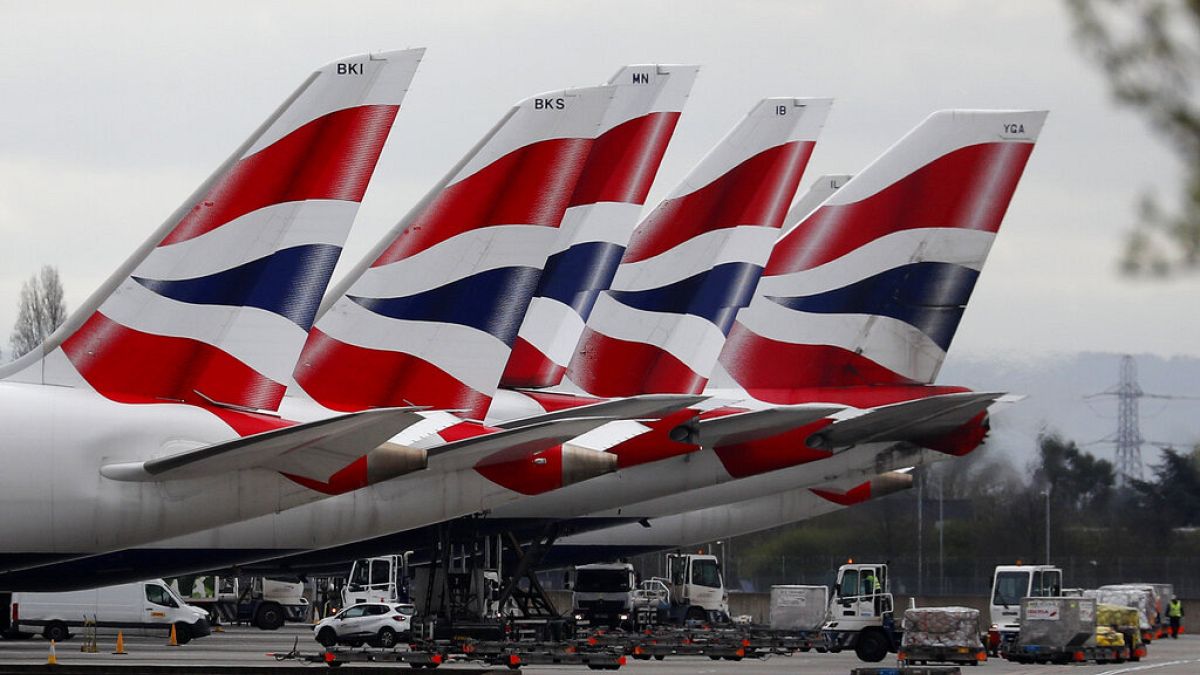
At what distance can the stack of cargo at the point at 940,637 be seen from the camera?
124 feet

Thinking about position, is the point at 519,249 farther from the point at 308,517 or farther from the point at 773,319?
the point at 773,319

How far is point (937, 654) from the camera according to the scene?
37750 millimetres

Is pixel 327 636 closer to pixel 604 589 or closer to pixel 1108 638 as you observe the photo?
pixel 604 589

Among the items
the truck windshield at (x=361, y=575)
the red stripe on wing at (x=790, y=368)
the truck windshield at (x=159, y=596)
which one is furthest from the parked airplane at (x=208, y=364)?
the truck windshield at (x=361, y=575)

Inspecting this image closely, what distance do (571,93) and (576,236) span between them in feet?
18.9

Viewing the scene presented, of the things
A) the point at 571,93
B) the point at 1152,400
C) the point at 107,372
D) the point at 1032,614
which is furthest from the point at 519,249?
the point at 1152,400

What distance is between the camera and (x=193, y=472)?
2075 centimetres

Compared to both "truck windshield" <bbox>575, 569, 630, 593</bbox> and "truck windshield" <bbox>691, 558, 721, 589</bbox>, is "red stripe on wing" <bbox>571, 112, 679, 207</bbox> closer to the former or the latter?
"truck windshield" <bbox>575, 569, 630, 593</bbox>

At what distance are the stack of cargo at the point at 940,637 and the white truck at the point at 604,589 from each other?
1339 centimetres

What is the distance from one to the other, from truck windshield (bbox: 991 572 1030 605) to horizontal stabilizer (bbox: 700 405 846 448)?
1686cm

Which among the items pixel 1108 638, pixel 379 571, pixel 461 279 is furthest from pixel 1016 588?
pixel 461 279

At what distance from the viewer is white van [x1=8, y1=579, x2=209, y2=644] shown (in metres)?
47.6

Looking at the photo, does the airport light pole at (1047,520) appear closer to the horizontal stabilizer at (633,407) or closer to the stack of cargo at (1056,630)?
the stack of cargo at (1056,630)

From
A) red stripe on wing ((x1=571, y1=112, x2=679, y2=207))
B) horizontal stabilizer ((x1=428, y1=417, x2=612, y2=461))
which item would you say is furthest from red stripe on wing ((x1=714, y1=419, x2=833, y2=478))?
horizontal stabilizer ((x1=428, y1=417, x2=612, y2=461))
